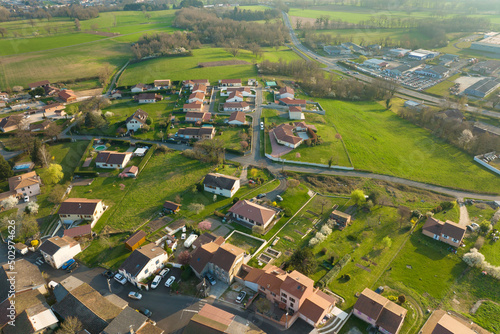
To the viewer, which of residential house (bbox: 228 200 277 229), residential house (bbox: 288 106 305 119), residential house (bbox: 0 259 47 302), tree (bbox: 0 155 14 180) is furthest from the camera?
residential house (bbox: 288 106 305 119)

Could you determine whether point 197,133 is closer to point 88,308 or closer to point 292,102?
point 292,102

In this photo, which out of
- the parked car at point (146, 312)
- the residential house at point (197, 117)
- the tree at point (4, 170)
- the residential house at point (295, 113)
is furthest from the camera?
the residential house at point (295, 113)

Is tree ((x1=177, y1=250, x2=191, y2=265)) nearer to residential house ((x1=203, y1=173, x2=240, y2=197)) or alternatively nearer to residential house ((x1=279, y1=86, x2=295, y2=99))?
residential house ((x1=203, y1=173, x2=240, y2=197))

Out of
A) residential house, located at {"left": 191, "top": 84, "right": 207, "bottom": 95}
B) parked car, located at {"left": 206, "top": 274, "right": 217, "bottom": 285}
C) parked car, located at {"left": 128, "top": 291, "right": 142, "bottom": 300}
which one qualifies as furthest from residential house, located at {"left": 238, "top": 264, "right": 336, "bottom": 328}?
residential house, located at {"left": 191, "top": 84, "right": 207, "bottom": 95}

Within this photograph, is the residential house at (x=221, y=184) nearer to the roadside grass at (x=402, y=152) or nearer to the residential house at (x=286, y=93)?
the roadside grass at (x=402, y=152)

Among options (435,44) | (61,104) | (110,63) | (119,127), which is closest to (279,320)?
(119,127)

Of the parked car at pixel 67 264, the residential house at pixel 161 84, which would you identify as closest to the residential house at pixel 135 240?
the parked car at pixel 67 264

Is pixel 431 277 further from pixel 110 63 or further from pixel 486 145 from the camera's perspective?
pixel 110 63
